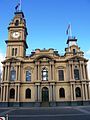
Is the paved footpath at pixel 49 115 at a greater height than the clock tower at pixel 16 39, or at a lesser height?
lesser

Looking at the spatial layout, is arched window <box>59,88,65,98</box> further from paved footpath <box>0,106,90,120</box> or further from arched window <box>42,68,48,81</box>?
paved footpath <box>0,106,90,120</box>

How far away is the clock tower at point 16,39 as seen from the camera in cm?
4831

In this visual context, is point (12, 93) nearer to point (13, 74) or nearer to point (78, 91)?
point (13, 74)

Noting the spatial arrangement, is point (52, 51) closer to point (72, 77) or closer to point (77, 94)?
point (72, 77)

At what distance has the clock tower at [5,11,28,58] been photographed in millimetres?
48312

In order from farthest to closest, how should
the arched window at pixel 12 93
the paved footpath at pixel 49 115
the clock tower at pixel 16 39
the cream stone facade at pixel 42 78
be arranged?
1. the clock tower at pixel 16 39
2. the arched window at pixel 12 93
3. the cream stone facade at pixel 42 78
4. the paved footpath at pixel 49 115

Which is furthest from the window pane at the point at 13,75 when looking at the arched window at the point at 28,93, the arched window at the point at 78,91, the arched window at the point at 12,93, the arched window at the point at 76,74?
the arched window at the point at 78,91

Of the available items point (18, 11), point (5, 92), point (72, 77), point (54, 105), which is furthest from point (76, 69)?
point (18, 11)

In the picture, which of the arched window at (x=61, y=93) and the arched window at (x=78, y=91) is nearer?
the arched window at (x=78, y=91)

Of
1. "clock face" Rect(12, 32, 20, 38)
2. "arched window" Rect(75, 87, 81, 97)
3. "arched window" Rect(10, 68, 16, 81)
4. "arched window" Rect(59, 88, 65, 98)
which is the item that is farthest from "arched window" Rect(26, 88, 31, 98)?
"clock face" Rect(12, 32, 20, 38)

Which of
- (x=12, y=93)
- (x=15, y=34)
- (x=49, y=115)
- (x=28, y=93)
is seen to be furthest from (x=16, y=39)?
(x=49, y=115)

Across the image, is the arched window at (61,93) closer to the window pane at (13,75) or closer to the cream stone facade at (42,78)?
the cream stone facade at (42,78)

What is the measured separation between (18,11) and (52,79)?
25.6m

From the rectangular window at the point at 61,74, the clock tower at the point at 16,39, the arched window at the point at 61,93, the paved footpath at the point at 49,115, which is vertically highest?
the clock tower at the point at 16,39
